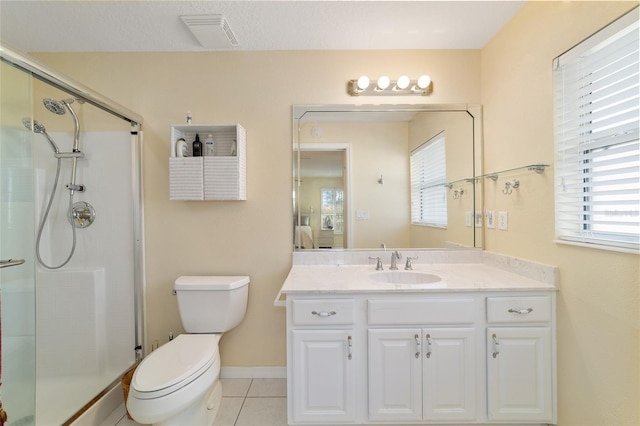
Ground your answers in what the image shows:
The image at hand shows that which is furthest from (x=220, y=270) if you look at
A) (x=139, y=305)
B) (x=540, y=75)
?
(x=540, y=75)

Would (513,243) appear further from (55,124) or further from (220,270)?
(55,124)

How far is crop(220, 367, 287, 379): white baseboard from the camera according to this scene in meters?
2.10

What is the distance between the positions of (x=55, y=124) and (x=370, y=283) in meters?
2.26

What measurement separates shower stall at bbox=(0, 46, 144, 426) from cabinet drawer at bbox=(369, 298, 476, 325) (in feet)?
5.64

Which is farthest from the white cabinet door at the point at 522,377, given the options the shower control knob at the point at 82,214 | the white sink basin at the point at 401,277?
the shower control knob at the point at 82,214

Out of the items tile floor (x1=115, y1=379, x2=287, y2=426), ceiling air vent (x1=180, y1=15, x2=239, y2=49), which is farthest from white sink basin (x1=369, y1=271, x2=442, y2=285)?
ceiling air vent (x1=180, y1=15, x2=239, y2=49)

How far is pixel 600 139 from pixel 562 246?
518 millimetres

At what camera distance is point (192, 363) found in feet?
4.82

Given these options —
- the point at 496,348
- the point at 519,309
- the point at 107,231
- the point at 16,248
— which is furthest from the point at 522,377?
the point at 107,231

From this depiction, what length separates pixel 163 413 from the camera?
51.9 inches

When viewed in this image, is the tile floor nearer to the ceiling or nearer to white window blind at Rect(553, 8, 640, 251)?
white window blind at Rect(553, 8, 640, 251)

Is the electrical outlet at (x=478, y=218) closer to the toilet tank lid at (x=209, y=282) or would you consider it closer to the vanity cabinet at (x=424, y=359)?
the vanity cabinet at (x=424, y=359)

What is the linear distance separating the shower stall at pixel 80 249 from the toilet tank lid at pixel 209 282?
42 centimetres

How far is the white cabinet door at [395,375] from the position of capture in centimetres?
149
